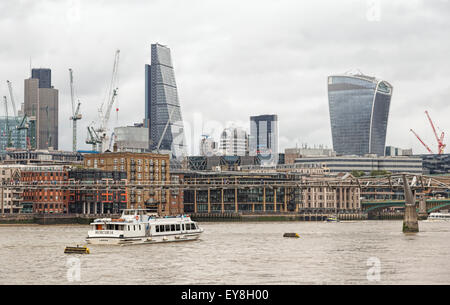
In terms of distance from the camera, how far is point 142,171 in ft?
617

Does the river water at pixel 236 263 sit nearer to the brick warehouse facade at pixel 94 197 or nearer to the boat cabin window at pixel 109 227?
the boat cabin window at pixel 109 227

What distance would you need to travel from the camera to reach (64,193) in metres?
174

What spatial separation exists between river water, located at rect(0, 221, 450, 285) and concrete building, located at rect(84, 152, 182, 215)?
298 ft

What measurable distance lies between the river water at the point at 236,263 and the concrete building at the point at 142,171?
90.9 meters

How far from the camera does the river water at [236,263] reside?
55.2 m

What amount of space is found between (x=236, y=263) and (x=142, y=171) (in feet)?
408

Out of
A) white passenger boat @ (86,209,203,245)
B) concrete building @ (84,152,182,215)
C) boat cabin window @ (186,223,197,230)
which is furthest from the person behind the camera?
concrete building @ (84,152,182,215)

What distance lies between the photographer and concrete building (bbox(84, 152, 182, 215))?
183875mm

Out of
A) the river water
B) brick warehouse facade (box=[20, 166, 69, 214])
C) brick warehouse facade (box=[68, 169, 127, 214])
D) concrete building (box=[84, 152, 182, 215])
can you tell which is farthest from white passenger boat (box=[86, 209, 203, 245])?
concrete building (box=[84, 152, 182, 215])

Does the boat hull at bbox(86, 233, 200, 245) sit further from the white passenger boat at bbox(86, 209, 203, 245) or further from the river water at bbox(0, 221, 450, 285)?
the river water at bbox(0, 221, 450, 285)

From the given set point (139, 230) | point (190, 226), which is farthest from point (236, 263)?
Result: point (190, 226)
